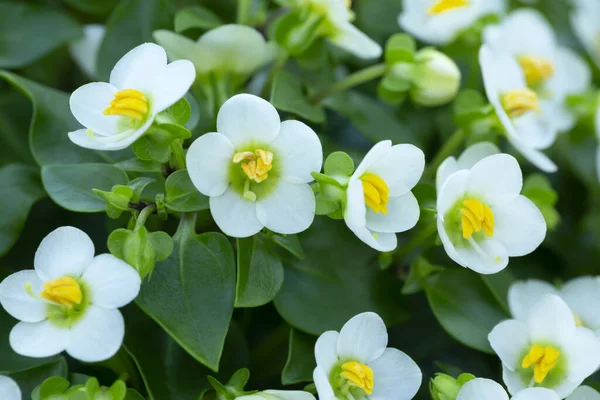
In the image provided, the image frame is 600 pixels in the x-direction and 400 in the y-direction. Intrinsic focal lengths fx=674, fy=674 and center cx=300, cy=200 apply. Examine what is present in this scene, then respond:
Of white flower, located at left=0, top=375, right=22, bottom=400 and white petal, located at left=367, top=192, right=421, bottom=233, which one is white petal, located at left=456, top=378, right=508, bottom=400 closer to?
white petal, located at left=367, top=192, right=421, bottom=233

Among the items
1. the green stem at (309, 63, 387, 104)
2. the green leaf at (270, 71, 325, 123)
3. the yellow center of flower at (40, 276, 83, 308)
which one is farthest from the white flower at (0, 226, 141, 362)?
the green stem at (309, 63, 387, 104)

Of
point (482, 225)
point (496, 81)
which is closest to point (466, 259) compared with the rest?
point (482, 225)

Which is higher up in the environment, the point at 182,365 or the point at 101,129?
the point at 101,129

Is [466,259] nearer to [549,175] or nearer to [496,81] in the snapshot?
[496,81]

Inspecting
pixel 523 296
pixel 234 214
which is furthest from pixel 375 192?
pixel 523 296

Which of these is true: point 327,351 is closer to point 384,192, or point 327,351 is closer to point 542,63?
point 384,192

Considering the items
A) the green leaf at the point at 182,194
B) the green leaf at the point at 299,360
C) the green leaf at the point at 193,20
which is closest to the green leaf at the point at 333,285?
the green leaf at the point at 299,360
